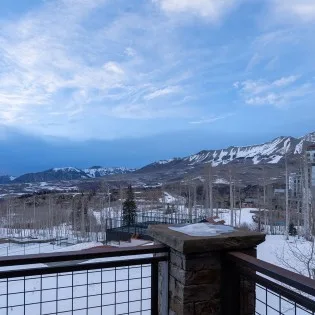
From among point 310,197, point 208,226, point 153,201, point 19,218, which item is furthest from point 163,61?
point 19,218

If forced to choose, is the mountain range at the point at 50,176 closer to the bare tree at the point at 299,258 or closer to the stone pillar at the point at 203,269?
the bare tree at the point at 299,258

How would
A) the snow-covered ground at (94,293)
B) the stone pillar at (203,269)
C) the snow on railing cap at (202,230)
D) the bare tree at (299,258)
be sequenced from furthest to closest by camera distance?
1. the bare tree at (299,258)
2. the snow-covered ground at (94,293)
3. the snow on railing cap at (202,230)
4. the stone pillar at (203,269)

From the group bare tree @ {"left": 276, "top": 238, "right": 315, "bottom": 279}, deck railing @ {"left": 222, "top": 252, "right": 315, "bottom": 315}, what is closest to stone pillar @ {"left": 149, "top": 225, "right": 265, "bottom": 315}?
deck railing @ {"left": 222, "top": 252, "right": 315, "bottom": 315}

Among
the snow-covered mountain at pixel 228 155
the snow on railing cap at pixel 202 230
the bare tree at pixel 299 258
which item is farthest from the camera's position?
the snow-covered mountain at pixel 228 155

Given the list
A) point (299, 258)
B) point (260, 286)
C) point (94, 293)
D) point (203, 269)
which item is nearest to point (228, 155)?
point (299, 258)

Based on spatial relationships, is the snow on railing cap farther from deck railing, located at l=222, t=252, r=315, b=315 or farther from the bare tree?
the bare tree

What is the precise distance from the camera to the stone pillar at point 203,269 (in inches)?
77.9

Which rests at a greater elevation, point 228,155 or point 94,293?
point 228,155

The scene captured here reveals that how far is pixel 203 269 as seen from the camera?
2.00m

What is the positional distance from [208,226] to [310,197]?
2246cm

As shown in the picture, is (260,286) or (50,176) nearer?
(260,286)

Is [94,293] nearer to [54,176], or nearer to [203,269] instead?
[203,269]

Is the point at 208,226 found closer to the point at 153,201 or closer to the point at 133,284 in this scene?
the point at 133,284

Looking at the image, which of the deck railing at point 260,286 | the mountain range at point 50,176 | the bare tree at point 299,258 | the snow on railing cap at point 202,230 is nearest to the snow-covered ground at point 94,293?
the bare tree at point 299,258
